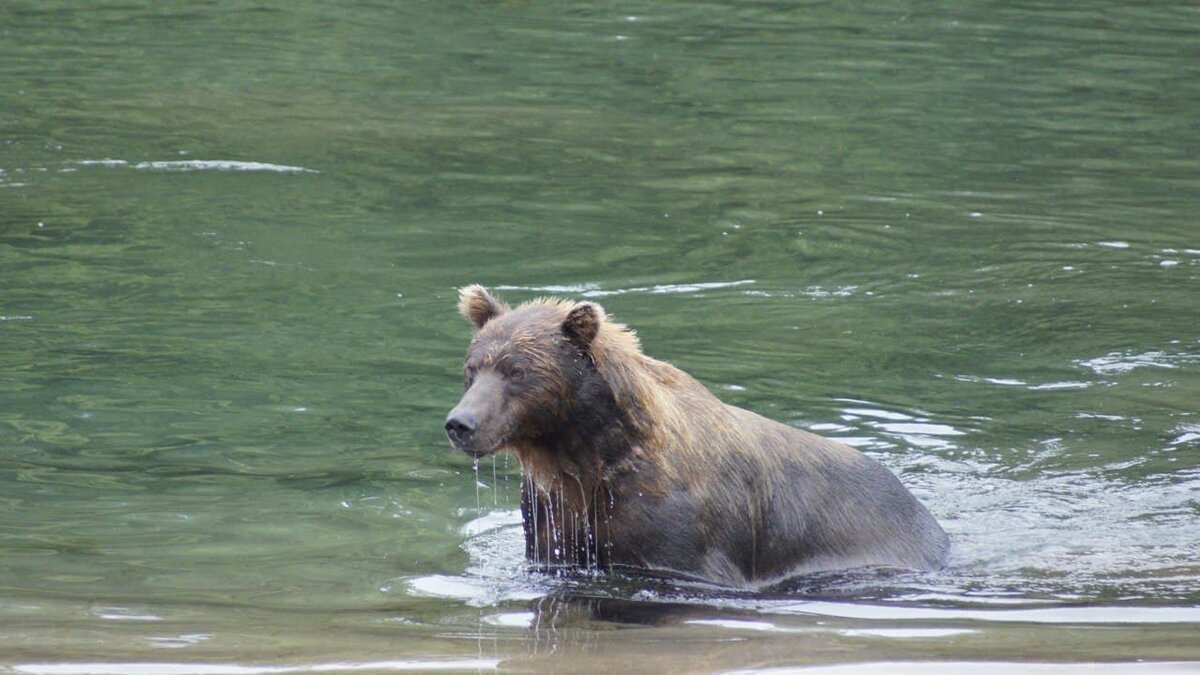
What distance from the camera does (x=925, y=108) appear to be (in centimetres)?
2195

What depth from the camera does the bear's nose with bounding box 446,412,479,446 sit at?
8.20 meters

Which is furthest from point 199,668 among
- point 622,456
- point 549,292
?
point 549,292

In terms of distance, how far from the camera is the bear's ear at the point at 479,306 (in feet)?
29.0

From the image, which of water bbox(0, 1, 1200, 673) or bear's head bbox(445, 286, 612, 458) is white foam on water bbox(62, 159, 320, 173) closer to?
water bbox(0, 1, 1200, 673)

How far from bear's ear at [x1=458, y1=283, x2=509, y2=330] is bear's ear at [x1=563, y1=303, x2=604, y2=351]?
0.43 metres

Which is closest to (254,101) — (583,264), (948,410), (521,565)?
(583,264)

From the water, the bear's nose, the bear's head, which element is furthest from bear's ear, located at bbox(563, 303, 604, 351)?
the water

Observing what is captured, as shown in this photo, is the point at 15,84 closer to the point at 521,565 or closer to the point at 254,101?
the point at 254,101

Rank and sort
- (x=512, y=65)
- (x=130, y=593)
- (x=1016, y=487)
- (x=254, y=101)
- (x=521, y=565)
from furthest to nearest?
(x=512, y=65) → (x=254, y=101) → (x=1016, y=487) → (x=521, y=565) → (x=130, y=593)

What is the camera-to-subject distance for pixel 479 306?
8867 mm

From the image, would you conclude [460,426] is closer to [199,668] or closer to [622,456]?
[622,456]

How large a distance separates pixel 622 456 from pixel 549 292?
18.3 ft

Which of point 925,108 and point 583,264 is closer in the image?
point 583,264

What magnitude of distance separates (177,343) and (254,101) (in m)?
8.96
